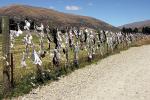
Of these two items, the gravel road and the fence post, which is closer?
the gravel road

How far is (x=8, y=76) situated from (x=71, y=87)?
8.47 feet

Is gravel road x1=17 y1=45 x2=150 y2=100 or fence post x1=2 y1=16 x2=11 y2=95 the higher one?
fence post x1=2 y1=16 x2=11 y2=95

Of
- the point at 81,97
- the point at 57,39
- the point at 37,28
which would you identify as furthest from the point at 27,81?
the point at 57,39

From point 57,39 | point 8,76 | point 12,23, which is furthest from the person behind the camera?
point 57,39

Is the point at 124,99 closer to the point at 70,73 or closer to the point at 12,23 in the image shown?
the point at 12,23

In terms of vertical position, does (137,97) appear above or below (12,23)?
below

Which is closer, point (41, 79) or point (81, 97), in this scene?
point (81, 97)

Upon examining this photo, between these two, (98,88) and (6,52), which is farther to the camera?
(98,88)

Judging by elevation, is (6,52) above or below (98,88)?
above

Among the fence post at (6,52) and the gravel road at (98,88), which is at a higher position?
the fence post at (6,52)

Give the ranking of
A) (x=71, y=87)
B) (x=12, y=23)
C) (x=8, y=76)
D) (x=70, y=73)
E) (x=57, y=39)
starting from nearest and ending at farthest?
(x=8, y=76)
(x=71, y=87)
(x=12, y=23)
(x=70, y=73)
(x=57, y=39)

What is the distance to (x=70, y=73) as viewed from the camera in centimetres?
2122

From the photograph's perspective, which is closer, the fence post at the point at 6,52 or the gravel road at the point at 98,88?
the gravel road at the point at 98,88

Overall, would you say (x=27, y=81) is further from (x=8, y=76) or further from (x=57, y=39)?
(x=57, y=39)
